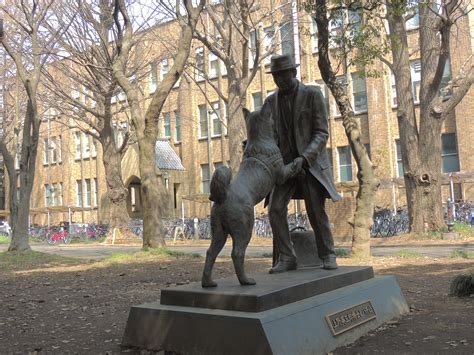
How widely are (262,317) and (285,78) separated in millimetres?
2637

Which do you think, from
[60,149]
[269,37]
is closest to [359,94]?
[269,37]

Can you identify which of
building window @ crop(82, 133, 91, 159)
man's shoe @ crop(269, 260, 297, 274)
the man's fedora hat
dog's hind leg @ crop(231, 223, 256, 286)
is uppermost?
building window @ crop(82, 133, 91, 159)

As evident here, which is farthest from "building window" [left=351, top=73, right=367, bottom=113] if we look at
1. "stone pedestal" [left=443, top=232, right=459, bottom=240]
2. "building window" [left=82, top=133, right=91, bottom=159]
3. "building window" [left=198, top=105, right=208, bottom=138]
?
Answer: "building window" [left=82, top=133, right=91, bottom=159]

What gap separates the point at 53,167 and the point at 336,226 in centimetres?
3222

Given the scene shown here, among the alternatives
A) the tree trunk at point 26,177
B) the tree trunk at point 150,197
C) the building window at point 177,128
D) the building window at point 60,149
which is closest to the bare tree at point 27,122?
the tree trunk at point 26,177

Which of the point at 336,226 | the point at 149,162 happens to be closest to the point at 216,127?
the point at 336,226

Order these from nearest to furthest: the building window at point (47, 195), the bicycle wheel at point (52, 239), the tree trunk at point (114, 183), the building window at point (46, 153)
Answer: the tree trunk at point (114, 183), the bicycle wheel at point (52, 239), the building window at point (46, 153), the building window at point (47, 195)

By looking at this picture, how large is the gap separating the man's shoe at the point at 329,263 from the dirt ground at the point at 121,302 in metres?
0.79

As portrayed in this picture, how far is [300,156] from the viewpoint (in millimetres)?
5844

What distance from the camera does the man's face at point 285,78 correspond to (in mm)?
5830

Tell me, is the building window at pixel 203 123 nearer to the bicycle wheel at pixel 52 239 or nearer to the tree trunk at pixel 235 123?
the bicycle wheel at pixel 52 239

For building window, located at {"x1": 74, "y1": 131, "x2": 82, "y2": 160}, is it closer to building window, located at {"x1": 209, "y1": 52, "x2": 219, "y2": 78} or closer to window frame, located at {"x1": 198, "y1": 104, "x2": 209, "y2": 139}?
window frame, located at {"x1": 198, "y1": 104, "x2": 209, "y2": 139}

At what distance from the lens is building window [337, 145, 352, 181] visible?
1211 inches

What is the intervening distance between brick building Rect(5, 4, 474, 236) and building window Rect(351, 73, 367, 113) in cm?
5
